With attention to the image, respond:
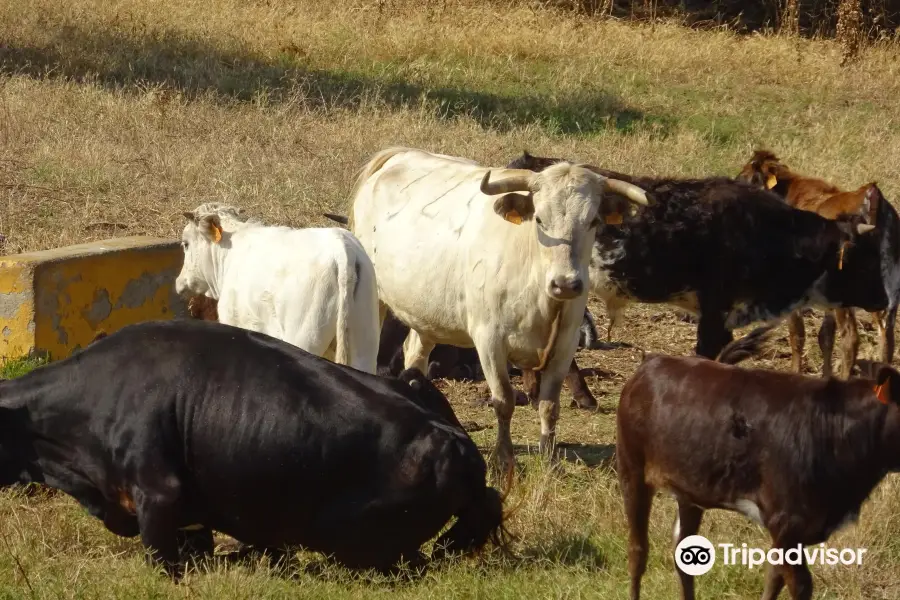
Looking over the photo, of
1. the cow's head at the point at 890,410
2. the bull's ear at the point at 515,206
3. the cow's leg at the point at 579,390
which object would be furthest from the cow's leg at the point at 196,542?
the cow's leg at the point at 579,390

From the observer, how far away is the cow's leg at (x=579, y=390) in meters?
9.74

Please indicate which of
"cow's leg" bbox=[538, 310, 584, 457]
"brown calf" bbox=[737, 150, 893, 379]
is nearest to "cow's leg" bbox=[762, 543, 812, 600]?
"cow's leg" bbox=[538, 310, 584, 457]

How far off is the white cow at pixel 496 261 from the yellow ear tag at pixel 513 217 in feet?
0.03

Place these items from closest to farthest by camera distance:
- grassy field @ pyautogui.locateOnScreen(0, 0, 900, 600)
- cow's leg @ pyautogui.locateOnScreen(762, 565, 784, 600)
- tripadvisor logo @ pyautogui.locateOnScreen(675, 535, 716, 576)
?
1. cow's leg @ pyautogui.locateOnScreen(762, 565, 784, 600)
2. tripadvisor logo @ pyautogui.locateOnScreen(675, 535, 716, 576)
3. grassy field @ pyautogui.locateOnScreen(0, 0, 900, 600)

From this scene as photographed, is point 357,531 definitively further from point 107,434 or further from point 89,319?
point 89,319

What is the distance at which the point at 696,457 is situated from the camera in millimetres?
5246

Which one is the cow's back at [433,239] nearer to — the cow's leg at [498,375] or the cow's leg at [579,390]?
the cow's leg at [498,375]

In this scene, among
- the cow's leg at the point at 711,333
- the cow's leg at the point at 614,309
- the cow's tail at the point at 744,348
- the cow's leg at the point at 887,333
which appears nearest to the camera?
the cow's tail at the point at 744,348

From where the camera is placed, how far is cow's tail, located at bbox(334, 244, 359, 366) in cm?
748

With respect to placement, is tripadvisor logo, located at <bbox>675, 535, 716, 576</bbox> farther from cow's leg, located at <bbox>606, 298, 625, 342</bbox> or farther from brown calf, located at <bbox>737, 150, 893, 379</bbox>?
brown calf, located at <bbox>737, 150, 893, 379</bbox>

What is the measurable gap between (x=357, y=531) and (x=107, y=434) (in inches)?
47.6

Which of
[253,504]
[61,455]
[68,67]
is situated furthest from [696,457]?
[68,67]

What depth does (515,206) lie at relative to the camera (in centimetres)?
784

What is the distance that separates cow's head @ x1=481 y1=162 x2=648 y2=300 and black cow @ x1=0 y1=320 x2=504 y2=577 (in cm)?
152
